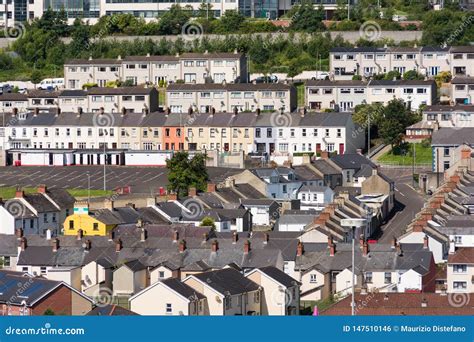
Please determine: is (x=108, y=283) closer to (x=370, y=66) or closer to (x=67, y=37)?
(x=370, y=66)

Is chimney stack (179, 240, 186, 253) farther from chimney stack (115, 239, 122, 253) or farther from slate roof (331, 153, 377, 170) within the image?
slate roof (331, 153, 377, 170)

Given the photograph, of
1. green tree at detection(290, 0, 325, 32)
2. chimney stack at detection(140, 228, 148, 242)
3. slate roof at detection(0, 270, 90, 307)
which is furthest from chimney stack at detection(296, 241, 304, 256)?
green tree at detection(290, 0, 325, 32)

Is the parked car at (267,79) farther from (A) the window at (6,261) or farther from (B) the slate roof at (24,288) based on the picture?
(B) the slate roof at (24,288)

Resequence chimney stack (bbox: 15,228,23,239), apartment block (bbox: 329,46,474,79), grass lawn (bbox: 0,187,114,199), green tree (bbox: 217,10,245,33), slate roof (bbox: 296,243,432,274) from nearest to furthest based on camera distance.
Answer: slate roof (bbox: 296,243,432,274) → chimney stack (bbox: 15,228,23,239) → grass lawn (bbox: 0,187,114,199) → apartment block (bbox: 329,46,474,79) → green tree (bbox: 217,10,245,33)

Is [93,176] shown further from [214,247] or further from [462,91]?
[214,247]

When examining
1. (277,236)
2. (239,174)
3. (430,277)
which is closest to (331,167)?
(239,174)

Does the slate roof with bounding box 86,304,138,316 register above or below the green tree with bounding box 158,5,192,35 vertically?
below

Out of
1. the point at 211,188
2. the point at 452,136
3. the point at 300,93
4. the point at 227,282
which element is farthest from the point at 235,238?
the point at 300,93

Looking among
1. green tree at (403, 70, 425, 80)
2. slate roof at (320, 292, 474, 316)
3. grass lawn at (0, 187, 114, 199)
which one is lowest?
grass lawn at (0, 187, 114, 199)
